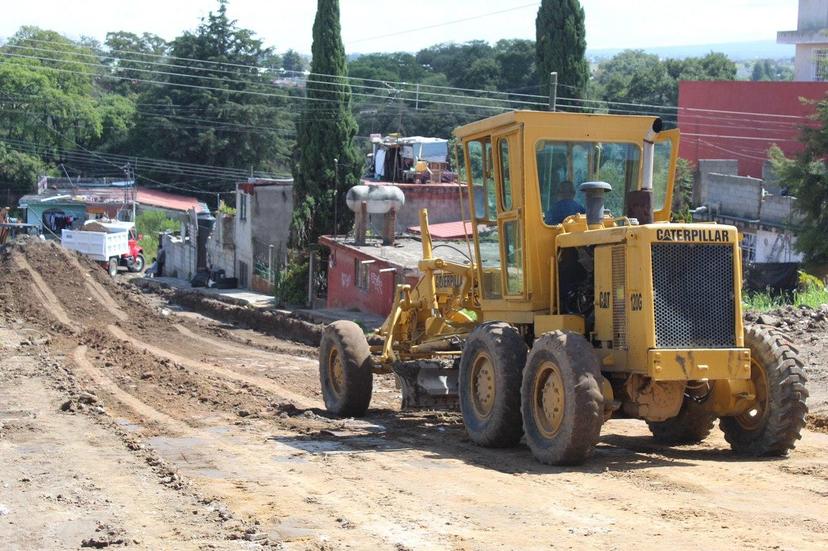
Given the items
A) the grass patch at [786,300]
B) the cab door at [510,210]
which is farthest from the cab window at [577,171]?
the grass patch at [786,300]

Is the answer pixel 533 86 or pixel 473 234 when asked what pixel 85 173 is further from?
pixel 473 234

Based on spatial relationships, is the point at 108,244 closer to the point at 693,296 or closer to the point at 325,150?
the point at 325,150

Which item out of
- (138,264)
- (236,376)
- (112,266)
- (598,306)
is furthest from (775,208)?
(138,264)

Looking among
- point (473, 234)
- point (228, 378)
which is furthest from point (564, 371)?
point (228, 378)

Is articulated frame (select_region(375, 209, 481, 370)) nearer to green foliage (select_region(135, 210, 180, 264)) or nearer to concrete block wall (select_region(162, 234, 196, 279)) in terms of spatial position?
concrete block wall (select_region(162, 234, 196, 279))

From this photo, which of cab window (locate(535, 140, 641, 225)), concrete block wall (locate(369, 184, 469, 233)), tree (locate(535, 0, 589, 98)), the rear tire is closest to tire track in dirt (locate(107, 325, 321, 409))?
cab window (locate(535, 140, 641, 225))

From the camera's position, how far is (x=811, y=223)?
106 ft

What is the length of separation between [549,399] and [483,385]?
1.31 m

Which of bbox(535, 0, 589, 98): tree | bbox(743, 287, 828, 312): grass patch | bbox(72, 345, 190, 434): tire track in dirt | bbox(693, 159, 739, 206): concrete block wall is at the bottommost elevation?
bbox(72, 345, 190, 434): tire track in dirt

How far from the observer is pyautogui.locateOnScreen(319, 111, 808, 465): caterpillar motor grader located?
1076 centimetres

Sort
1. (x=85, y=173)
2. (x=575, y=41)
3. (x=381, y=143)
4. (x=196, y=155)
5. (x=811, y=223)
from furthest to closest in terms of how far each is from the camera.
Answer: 1. (x=85, y=173)
2. (x=196, y=155)
3. (x=381, y=143)
4. (x=575, y=41)
5. (x=811, y=223)

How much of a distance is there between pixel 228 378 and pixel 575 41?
26.0m

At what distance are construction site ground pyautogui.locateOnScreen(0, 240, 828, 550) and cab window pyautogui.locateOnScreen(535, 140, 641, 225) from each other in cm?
245

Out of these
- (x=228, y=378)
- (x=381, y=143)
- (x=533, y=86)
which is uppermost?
(x=533, y=86)
